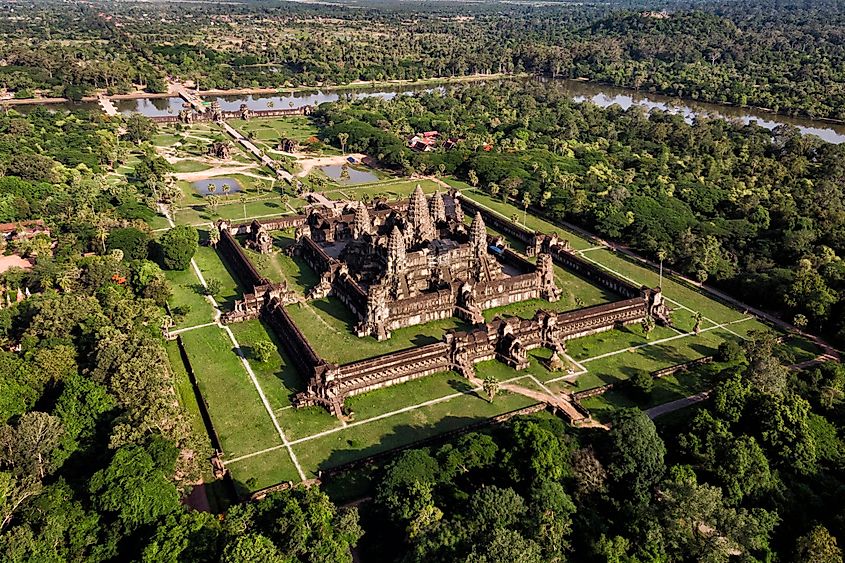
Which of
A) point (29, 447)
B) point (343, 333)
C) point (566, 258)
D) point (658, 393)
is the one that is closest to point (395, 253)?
point (343, 333)

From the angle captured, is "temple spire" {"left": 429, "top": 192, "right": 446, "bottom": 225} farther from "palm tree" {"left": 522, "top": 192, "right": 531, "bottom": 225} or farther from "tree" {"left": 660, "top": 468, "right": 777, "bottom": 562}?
"tree" {"left": 660, "top": 468, "right": 777, "bottom": 562}

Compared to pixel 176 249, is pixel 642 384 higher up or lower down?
lower down

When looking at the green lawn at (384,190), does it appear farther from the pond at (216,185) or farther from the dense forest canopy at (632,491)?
the dense forest canopy at (632,491)

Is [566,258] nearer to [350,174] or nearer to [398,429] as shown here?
[398,429]

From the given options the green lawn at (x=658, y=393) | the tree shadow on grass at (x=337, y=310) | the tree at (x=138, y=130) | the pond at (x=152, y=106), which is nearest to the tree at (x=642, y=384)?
the green lawn at (x=658, y=393)

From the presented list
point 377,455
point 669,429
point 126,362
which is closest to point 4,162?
point 126,362
